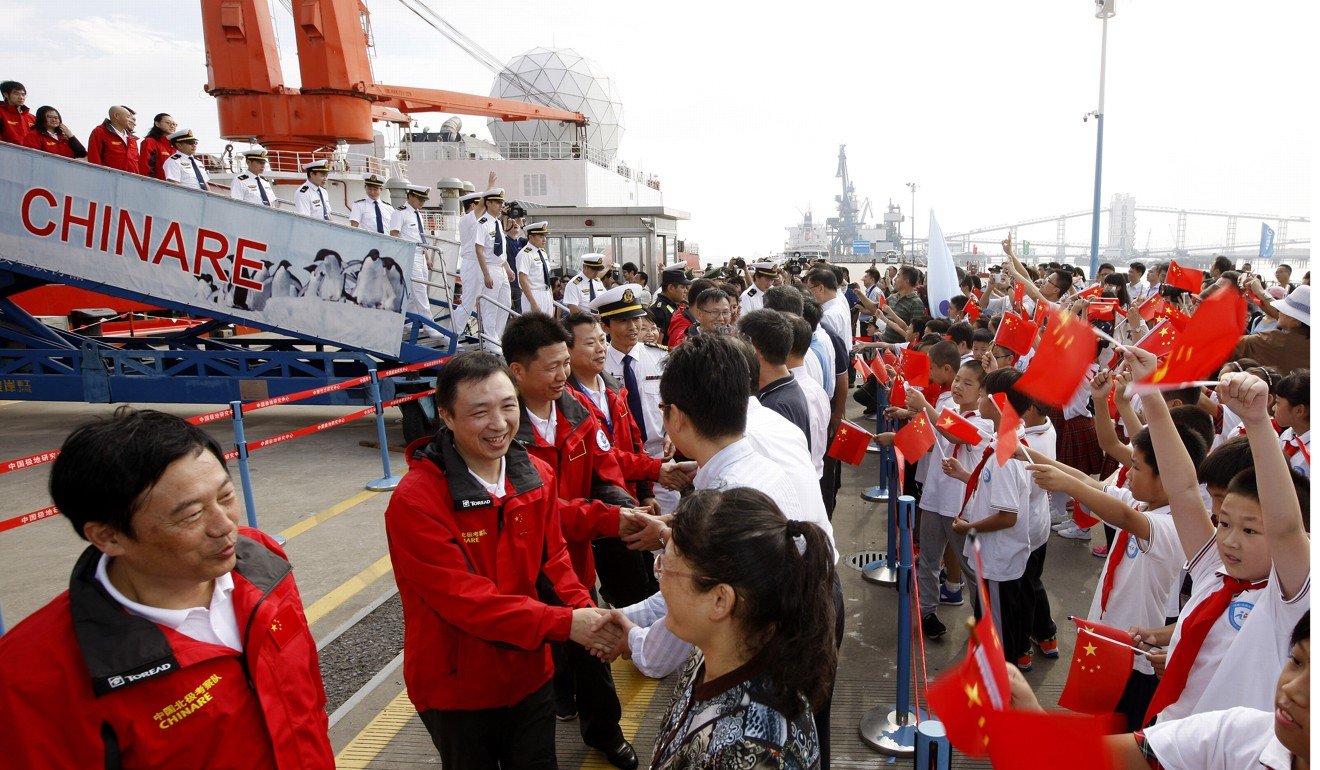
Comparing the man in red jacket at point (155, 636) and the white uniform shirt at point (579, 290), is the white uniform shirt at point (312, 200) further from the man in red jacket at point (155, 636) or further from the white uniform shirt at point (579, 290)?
the man in red jacket at point (155, 636)

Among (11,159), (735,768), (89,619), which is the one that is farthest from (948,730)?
(11,159)

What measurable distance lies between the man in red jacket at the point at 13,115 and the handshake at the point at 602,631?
33.8 ft

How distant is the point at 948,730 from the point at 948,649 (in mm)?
3114

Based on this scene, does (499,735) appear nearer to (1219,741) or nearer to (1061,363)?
(1219,741)

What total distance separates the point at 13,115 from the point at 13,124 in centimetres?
13

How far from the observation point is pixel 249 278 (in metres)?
9.02

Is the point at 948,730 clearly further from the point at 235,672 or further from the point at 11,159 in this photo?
the point at 11,159

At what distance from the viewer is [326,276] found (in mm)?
9000

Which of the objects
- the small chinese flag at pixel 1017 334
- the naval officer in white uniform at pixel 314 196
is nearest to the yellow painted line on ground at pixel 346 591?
the small chinese flag at pixel 1017 334

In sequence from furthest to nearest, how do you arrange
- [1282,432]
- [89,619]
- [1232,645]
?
1. [1282,432]
2. [1232,645]
3. [89,619]

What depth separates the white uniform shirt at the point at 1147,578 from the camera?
2928 mm

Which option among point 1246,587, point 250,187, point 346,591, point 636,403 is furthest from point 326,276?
point 1246,587

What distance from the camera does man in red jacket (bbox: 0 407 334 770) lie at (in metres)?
1.58

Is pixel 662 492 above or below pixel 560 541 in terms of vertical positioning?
below
